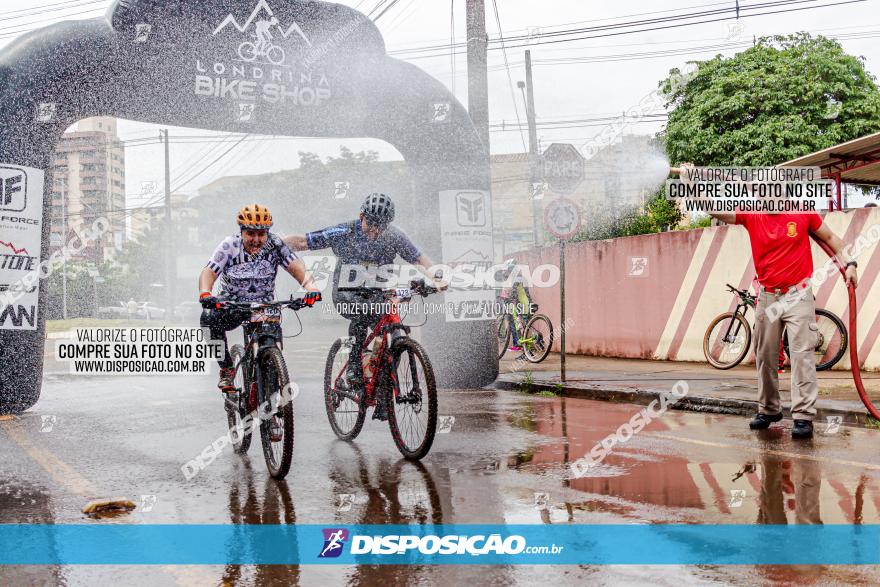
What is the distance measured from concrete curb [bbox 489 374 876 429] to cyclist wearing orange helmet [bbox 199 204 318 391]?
454cm

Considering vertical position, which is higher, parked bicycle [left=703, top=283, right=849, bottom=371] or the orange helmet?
the orange helmet

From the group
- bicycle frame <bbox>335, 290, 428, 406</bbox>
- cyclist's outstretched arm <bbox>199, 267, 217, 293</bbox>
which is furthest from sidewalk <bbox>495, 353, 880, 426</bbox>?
cyclist's outstretched arm <bbox>199, 267, 217, 293</bbox>

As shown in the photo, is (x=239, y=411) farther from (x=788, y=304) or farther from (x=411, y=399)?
(x=788, y=304)

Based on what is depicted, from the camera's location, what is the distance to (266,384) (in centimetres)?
647

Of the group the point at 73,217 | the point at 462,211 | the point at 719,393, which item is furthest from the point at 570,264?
the point at 73,217

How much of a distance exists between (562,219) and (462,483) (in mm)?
6637

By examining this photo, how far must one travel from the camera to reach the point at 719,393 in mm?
9672

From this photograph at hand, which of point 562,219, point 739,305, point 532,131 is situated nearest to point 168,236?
point 532,131

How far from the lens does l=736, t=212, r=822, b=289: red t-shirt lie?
7.58 m

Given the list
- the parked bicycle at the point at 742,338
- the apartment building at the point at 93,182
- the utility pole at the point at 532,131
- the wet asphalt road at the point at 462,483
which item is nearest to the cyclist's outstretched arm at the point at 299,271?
the wet asphalt road at the point at 462,483

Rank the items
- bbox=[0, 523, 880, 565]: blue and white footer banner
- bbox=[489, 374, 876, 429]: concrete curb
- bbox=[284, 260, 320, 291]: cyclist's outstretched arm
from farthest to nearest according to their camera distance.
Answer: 1. bbox=[489, 374, 876, 429]: concrete curb
2. bbox=[284, 260, 320, 291]: cyclist's outstretched arm
3. bbox=[0, 523, 880, 565]: blue and white footer banner

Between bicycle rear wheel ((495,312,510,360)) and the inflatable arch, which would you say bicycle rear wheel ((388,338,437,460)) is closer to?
the inflatable arch

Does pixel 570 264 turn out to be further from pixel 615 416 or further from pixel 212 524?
pixel 212 524

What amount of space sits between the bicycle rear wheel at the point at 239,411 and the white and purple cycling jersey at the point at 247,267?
487 mm
